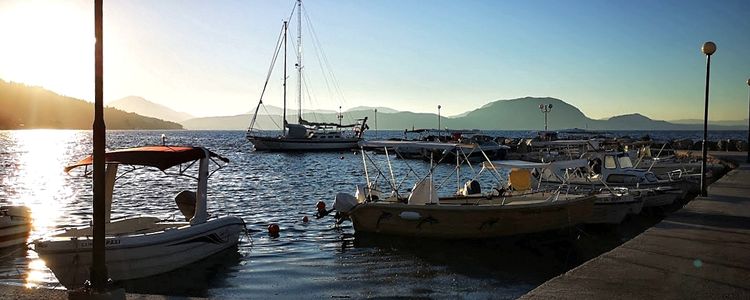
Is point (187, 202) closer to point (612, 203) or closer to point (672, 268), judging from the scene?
point (672, 268)

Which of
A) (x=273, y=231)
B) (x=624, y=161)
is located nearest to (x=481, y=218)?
(x=273, y=231)

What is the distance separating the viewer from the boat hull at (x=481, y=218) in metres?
15.2

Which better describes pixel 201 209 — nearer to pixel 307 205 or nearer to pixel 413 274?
pixel 413 274

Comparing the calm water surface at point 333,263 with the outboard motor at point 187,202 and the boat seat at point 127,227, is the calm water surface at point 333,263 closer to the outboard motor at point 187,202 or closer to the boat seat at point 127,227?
the boat seat at point 127,227

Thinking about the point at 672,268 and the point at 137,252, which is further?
the point at 137,252

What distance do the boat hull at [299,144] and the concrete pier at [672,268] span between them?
215 feet

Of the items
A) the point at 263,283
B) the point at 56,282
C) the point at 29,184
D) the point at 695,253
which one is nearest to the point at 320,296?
the point at 263,283

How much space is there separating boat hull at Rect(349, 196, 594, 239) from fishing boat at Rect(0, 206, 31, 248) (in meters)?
8.97

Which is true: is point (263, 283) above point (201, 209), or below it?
below

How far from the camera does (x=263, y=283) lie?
480 inches

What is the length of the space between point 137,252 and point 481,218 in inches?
322

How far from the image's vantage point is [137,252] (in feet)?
38.6

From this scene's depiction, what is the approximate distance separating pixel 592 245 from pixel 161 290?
10.7m

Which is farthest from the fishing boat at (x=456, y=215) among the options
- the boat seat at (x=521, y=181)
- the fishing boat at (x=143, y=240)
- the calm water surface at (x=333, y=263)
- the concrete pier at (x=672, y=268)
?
the fishing boat at (x=143, y=240)
